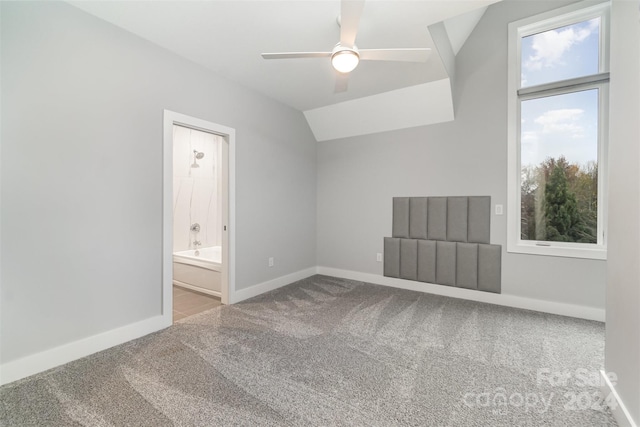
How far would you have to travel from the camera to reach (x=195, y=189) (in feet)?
15.7

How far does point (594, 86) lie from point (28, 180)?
513cm

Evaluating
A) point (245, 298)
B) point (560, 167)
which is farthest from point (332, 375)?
point (560, 167)

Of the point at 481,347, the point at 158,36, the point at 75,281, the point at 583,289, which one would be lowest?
the point at 481,347

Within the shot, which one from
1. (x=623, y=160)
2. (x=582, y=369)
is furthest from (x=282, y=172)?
(x=582, y=369)

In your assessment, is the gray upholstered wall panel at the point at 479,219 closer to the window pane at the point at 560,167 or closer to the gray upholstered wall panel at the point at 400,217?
the window pane at the point at 560,167

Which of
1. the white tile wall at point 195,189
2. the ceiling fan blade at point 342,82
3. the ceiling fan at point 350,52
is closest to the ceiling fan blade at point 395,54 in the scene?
the ceiling fan at point 350,52

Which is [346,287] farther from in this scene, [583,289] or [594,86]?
[594,86]

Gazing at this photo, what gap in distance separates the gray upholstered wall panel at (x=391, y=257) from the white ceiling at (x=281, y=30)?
2.13 meters

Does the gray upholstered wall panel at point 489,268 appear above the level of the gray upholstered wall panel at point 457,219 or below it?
below

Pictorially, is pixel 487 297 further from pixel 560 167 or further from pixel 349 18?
pixel 349 18

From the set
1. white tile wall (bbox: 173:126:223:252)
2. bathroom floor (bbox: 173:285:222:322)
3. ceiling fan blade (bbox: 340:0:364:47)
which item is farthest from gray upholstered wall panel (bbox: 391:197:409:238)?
white tile wall (bbox: 173:126:223:252)

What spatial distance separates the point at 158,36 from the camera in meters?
2.39

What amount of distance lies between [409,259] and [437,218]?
0.70 m

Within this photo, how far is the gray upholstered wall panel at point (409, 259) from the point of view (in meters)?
3.77
